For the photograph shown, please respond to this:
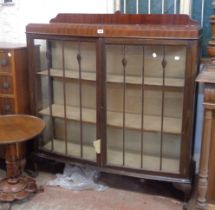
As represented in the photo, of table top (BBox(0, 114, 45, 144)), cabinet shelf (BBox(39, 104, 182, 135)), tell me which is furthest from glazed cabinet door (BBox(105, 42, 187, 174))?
table top (BBox(0, 114, 45, 144))

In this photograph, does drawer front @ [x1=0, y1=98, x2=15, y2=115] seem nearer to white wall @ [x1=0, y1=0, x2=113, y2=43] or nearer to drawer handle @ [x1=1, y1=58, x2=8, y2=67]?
drawer handle @ [x1=1, y1=58, x2=8, y2=67]

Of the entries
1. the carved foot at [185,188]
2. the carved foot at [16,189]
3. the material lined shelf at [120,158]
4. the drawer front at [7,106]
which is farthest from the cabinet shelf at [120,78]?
the carved foot at [16,189]

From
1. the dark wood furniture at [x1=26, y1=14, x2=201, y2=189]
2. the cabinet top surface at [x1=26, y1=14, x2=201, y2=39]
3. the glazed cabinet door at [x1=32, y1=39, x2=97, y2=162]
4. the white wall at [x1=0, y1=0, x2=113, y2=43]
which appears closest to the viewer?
the cabinet top surface at [x1=26, y1=14, x2=201, y2=39]

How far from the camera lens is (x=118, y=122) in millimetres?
2234

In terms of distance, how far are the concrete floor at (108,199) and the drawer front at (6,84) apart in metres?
0.73

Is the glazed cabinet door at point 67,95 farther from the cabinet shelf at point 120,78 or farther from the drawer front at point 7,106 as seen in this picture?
the drawer front at point 7,106

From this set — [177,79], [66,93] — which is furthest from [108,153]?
[177,79]

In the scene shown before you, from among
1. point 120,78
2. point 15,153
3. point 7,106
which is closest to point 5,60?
point 7,106

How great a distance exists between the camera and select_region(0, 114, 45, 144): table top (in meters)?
2.00

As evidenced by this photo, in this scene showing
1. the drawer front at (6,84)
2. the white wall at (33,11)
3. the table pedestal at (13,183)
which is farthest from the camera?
the white wall at (33,11)

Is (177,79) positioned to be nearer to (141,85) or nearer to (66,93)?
(141,85)

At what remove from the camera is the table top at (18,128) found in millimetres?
1995

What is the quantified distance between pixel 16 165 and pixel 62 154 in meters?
0.35

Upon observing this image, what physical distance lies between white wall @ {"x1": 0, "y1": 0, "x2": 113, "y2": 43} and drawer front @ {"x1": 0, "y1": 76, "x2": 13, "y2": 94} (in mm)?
533
